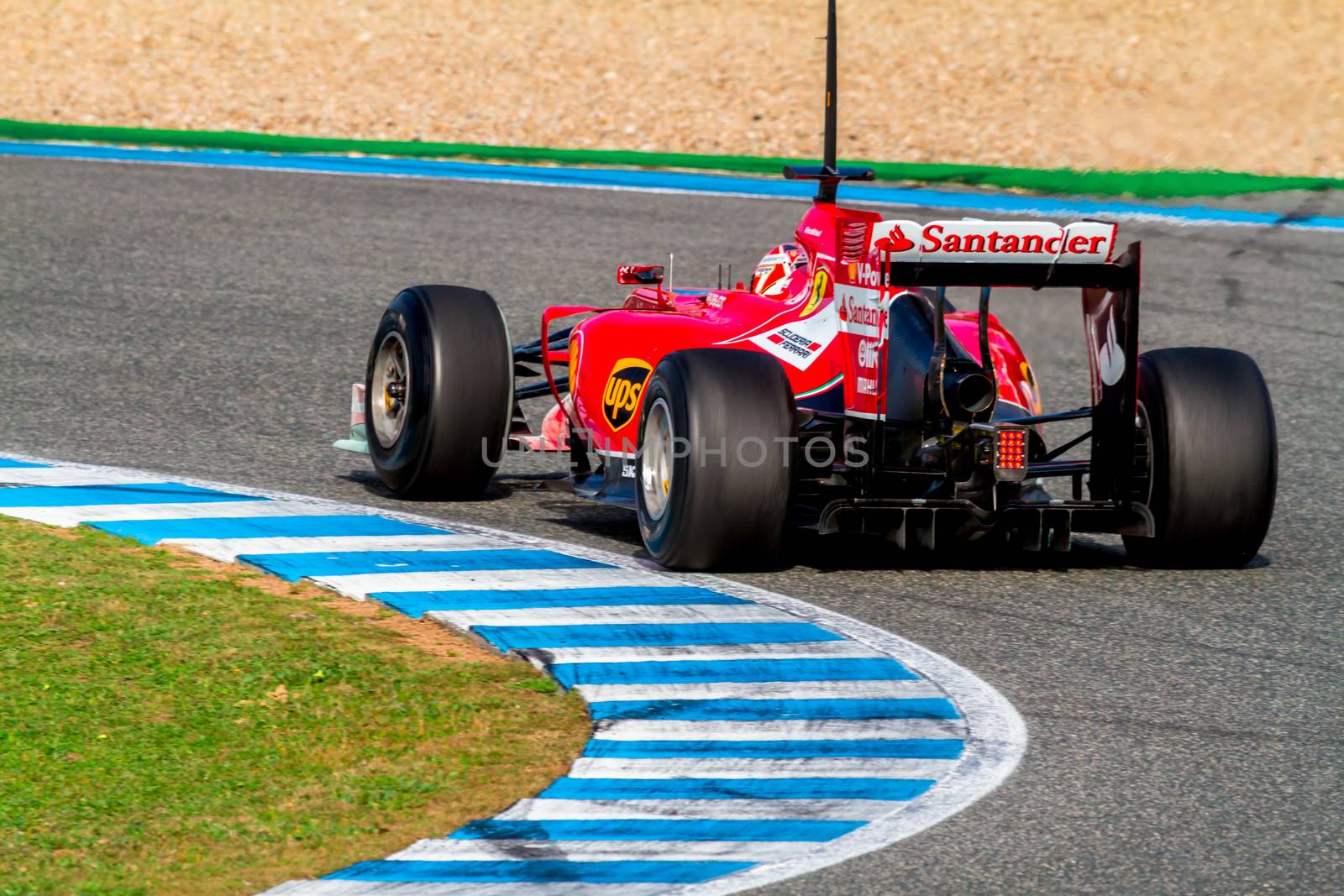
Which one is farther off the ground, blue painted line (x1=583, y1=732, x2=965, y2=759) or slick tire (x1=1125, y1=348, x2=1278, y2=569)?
slick tire (x1=1125, y1=348, x2=1278, y2=569)

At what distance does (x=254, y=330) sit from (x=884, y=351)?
19.4ft

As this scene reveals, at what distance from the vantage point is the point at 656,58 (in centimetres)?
2459

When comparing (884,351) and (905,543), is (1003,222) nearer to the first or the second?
(884,351)

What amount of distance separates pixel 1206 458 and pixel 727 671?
7.14 feet

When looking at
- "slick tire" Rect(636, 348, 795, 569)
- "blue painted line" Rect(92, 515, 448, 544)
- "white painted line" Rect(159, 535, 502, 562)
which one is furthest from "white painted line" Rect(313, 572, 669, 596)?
"blue painted line" Rect(92, 515, 448, 544)

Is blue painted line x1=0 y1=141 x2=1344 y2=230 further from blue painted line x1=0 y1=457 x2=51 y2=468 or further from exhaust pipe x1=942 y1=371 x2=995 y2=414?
blue painted line x1=0 y1=457 x2=51 y2=468

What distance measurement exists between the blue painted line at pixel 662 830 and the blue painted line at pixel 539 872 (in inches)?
6.4

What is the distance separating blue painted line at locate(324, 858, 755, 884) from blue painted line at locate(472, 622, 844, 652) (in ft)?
5.50

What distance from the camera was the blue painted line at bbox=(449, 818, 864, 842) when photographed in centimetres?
439

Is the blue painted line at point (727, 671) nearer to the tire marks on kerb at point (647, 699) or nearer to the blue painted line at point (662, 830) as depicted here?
the tire marks on kerb at point (647, 699)

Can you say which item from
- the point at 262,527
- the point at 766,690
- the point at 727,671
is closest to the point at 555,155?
the point at 262,527

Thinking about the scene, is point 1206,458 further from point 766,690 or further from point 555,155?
point 555,155

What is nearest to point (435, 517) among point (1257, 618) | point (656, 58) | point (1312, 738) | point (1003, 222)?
point (1003, 222)

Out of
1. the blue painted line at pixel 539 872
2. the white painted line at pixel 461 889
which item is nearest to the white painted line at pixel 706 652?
the blue painted line at pixel 539 872
